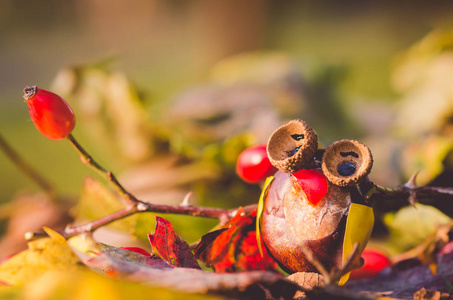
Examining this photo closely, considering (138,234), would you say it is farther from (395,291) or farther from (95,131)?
(95,131)

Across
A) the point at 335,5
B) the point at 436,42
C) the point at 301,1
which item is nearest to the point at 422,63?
the point at 436,42

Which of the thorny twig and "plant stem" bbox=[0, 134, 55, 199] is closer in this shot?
the thorny twig

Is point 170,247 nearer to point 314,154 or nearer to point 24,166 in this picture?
point 314,154

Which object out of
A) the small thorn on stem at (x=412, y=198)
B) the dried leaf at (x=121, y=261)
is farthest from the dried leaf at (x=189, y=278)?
the small thorn on stem at (x=412, y=198)

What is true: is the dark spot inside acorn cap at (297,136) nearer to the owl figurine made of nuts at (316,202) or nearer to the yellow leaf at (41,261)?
the owl figurine made of nuts at (316,202)

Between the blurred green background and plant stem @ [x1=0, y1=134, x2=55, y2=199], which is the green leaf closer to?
the blurred green background

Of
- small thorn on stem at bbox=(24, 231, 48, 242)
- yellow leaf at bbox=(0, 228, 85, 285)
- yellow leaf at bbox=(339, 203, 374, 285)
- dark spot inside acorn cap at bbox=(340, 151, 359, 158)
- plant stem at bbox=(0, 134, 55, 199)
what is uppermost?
plant stem at bbox=(0, 134, 55, 199)

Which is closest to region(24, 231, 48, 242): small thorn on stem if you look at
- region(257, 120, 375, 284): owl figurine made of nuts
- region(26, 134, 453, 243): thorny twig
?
region(26, 134, 453, 243): thorny twig

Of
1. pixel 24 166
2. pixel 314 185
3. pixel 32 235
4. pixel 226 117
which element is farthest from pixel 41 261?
pixel 226 117
